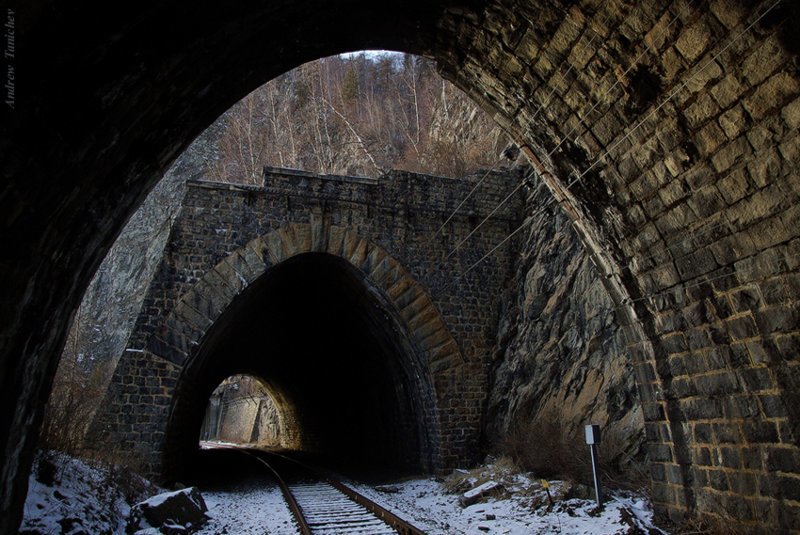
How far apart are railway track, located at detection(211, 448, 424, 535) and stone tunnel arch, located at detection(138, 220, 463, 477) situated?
256 cm

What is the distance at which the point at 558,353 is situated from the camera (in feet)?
37.8

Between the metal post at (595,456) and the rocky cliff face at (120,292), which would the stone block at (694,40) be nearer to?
the metal post at (595,456)

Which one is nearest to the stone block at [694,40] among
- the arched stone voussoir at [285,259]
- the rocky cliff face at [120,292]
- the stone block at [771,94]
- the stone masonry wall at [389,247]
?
the stone block at [771,94]

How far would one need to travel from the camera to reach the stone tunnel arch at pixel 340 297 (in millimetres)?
11828

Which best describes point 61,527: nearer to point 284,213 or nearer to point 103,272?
point 284,213

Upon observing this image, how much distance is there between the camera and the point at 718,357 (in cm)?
552

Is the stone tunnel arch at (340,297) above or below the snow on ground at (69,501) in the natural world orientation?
above

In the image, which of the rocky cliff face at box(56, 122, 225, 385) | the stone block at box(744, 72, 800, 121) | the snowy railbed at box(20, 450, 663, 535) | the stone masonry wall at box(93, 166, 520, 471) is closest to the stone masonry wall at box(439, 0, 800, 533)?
the stone block at box(744, 72, 800, 121)

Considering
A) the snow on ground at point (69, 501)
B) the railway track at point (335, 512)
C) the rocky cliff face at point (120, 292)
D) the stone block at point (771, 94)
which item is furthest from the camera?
the rocky cliff face at point (120, 292)

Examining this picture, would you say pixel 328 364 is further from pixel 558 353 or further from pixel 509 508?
pixel 509 508

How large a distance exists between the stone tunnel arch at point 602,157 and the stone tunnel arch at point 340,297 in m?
6.69

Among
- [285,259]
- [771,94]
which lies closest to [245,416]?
[285,259]

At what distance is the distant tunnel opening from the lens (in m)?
13.1

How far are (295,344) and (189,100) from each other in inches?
644
